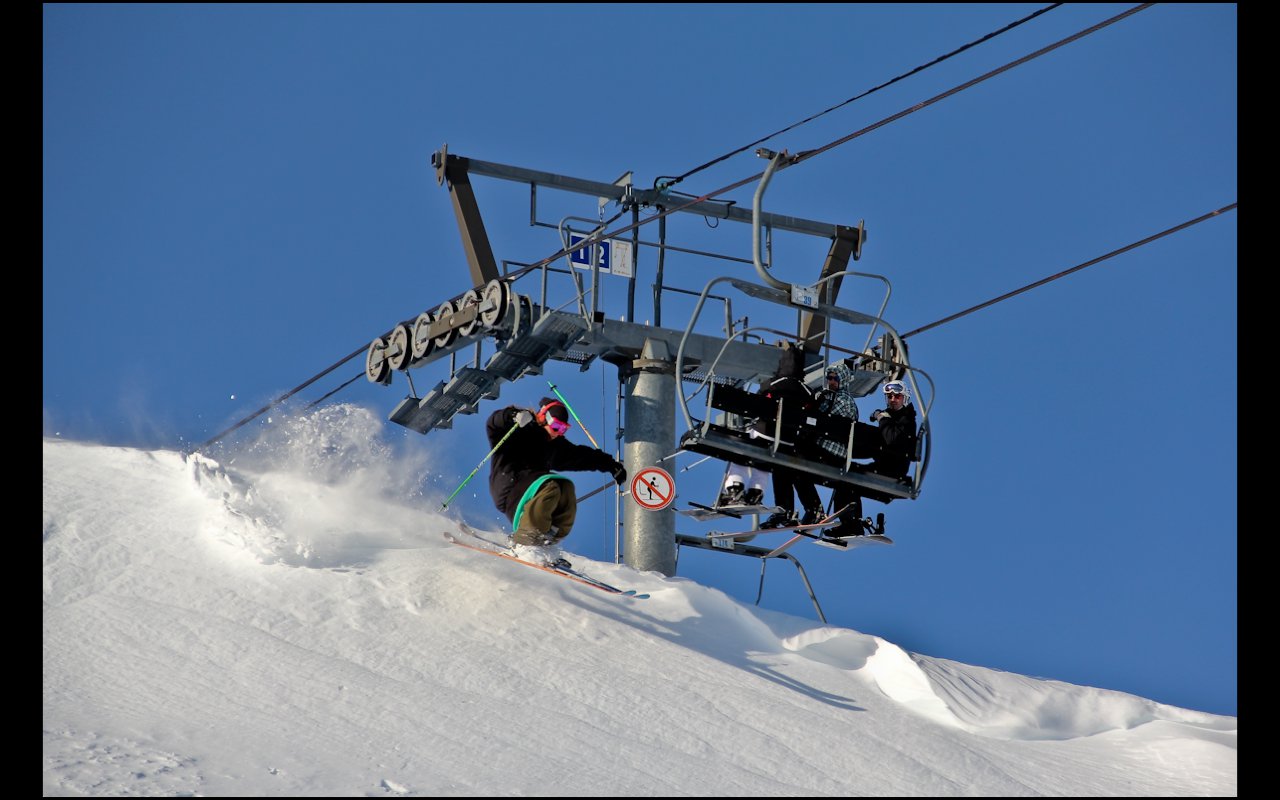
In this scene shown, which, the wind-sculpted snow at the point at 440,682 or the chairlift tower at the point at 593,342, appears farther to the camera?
the chairlift tower at the point at 593,342

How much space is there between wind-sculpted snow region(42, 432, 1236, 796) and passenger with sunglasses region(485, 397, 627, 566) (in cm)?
45

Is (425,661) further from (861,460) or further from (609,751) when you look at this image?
(861,460)

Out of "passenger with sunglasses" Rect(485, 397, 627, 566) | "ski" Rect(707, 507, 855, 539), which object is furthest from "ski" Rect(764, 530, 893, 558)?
"passenger with sunglasses" Rect(485, 397, 627, 566)

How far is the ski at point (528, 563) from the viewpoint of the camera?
14773mm

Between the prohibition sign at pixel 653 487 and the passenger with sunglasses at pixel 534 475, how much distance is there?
1.25m

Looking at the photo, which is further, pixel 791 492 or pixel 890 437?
pixel 791 492

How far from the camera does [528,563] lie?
14.7 m

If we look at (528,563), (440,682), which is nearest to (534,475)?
(528,563)

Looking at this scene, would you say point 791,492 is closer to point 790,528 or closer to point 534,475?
point 790,528

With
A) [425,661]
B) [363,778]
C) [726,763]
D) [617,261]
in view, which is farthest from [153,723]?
[617,261]

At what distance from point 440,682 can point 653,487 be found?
4.26 m

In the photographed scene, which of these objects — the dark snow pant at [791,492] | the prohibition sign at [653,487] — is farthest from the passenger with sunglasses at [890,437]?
the prohibition sign at [653,487]

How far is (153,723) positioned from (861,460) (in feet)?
21.5

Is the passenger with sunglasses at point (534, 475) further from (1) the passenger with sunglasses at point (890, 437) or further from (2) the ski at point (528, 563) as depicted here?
(1) the passenger with sunglasses at point (890, 437)
